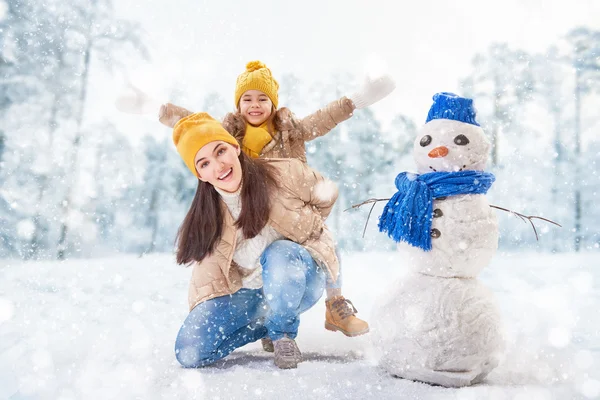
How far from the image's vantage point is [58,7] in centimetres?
805

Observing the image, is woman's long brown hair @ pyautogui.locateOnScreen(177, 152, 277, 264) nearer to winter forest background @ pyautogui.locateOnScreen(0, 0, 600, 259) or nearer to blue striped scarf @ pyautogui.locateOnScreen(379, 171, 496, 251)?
blue striped scarf @ pyautogui.locateOnScreen(379, 171, 496, 251)

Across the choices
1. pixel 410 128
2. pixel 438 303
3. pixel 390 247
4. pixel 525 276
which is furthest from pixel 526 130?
pixel 438 303

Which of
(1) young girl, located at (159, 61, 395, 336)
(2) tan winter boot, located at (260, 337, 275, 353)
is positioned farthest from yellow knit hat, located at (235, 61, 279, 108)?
(2) tan winter boot, located at (260, 337, 275, 353)

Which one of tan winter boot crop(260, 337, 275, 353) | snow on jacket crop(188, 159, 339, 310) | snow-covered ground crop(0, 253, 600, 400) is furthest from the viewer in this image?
tan winter boot crop(260, 337, 275, 353)

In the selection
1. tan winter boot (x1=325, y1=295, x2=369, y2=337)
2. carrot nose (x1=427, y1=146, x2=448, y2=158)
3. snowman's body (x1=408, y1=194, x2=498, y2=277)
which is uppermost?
carrot nose (x1=427, y1=146, x2=448, y2=158)

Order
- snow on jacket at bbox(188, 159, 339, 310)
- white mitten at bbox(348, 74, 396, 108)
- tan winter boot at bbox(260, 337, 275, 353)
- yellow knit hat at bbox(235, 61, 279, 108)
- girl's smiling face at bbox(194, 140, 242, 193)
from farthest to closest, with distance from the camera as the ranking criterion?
yellow knit hat at bbox(235, 61, 279, 108)
tan winter boot at bbox(260, 337, 275, 353)
white mitten at bbox(348, 74, 396, 108)
snow on jacket at bbox(188, 159, 339, 310)
girl's smiling face at bbox(194, 140, 242, 193)

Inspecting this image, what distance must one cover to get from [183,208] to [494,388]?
930cm

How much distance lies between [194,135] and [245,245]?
1.97 ft

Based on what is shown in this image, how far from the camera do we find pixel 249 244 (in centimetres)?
261

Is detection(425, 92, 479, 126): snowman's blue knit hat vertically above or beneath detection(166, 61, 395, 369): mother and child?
above

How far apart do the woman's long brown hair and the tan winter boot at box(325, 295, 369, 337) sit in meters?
0.73

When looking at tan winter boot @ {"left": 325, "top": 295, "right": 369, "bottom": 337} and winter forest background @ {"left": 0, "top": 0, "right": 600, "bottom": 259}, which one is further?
winter forest background @ {"left": 0, "top": 0, "right": 600, "bottom": 259}

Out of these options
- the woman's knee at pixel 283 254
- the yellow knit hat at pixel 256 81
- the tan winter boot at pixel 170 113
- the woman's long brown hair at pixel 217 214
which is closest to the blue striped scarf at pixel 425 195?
the woman's knee at pixel 283 254

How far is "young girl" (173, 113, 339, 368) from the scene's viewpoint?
2424 millimetres
